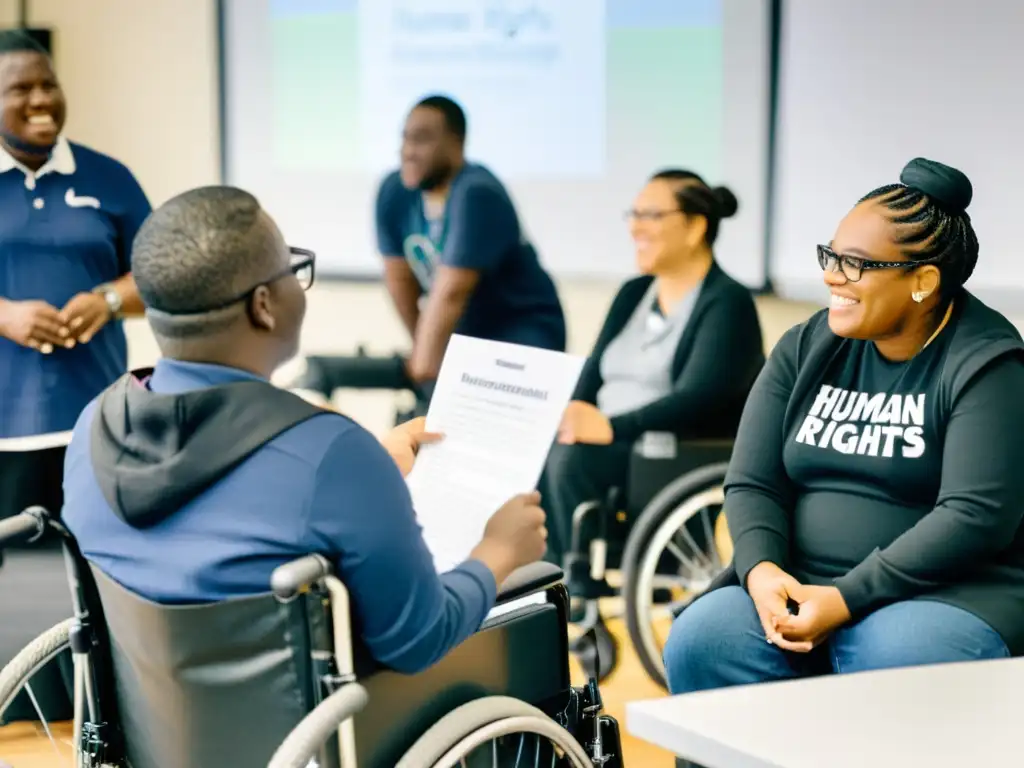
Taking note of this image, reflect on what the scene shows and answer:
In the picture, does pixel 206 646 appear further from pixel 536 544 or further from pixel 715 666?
pixel 715 666

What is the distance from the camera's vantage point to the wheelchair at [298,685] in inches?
53.0

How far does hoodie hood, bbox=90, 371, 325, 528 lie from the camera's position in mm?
1356

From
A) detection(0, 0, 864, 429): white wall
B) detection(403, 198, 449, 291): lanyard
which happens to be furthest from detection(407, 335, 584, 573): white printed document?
detection(0, 0, 864, 429): white wall

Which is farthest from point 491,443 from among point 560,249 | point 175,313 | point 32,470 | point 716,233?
point 560,249

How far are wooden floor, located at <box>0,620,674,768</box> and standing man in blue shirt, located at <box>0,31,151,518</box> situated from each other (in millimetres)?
479

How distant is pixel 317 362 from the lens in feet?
13.0

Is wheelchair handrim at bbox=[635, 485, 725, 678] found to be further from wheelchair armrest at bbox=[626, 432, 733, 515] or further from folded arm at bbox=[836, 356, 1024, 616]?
folded arm at bbox=[836, 356, 1024, 616]

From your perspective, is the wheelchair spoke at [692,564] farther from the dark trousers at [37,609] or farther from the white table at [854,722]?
the white table at [854,722]

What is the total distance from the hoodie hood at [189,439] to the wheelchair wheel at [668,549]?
5.09 feet

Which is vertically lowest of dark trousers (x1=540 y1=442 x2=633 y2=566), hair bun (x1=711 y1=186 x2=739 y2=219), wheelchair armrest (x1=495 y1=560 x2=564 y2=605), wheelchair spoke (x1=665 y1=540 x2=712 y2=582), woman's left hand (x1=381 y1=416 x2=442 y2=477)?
wheelchair spoke (x1=665 y1=540 x2=712 y2=582)

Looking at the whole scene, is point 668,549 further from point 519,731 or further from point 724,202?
point 519,731

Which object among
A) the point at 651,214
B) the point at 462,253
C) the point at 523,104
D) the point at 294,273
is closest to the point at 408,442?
the point at 294,273

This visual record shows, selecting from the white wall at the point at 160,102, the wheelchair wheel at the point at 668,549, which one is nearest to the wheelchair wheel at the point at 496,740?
the wheelchair wheel at the point at 668,549

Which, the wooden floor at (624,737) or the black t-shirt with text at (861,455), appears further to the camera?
the wooden floor at (624,737)
